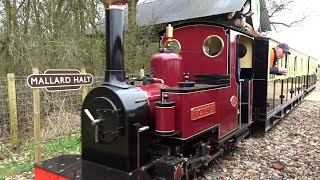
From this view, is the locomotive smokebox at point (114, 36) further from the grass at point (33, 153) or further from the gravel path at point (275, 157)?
the grass at point (33, 153)

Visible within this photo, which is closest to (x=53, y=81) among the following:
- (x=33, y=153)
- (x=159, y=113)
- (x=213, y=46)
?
(x=33, y=153)

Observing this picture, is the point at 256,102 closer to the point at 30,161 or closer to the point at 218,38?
the point at 218,38

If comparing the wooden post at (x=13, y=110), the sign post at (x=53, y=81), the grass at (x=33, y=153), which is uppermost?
the sign post at (x=53, y=81)

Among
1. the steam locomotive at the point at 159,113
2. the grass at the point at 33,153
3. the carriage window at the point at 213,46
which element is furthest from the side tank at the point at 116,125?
the grass at the point at 33,153

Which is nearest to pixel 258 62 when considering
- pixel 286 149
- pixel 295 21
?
pixel 286 149

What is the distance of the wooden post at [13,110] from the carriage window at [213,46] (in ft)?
10.8

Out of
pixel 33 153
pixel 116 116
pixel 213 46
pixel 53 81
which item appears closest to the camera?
pixel 116 116

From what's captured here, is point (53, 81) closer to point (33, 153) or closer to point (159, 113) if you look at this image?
point (33, 153)

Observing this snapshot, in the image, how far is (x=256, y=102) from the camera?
19.3 ft

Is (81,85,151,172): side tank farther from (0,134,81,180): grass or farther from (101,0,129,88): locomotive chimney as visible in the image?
(0,134,81,180): grass

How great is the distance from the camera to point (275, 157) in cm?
491

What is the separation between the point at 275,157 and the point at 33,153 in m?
4.20

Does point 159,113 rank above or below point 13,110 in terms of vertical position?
above

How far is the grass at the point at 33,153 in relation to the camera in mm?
4102
